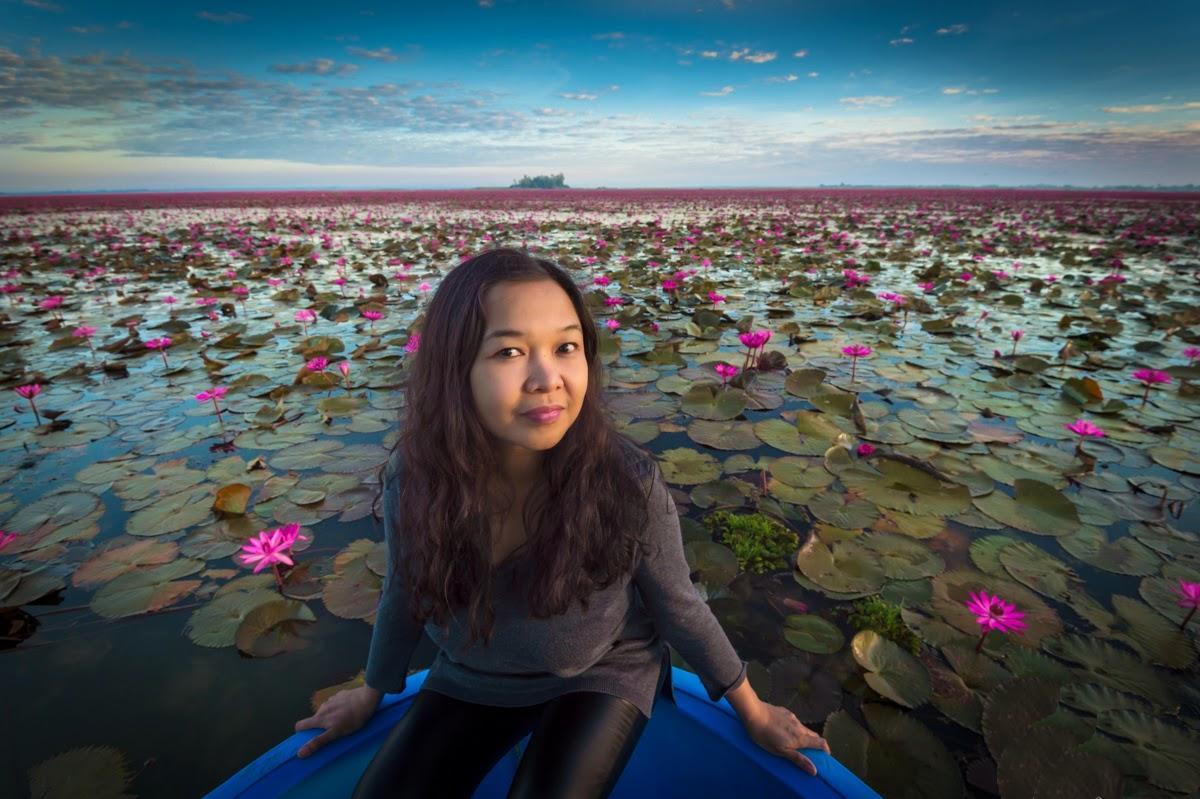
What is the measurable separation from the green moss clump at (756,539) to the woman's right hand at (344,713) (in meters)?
1.32

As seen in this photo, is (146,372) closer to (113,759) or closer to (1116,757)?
(113,759)

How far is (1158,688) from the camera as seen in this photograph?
4.71 ft

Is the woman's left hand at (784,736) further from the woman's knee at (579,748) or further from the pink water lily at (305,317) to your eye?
the pink water lily at (305,317)

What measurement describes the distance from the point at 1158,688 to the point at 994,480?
1.08 m

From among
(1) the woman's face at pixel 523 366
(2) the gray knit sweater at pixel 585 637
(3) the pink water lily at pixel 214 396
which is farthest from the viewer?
(3) the pink water lily at pixel 214 396

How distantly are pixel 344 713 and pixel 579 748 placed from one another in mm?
610

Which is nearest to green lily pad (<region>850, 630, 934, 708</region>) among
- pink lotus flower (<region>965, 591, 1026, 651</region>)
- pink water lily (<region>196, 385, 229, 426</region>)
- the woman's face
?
pink lotus flower (<region>965, 591, 1026, 651</region>)

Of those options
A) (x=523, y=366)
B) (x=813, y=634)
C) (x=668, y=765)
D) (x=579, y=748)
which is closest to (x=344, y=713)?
(x=579, y=748)

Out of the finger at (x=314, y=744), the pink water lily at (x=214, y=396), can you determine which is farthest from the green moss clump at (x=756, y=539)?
the pink water lily at (x=214, y=396)

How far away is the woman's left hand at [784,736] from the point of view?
3.63ft

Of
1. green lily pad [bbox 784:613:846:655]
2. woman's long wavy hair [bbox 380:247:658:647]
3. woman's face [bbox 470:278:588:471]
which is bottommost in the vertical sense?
green lily pad [bbox 784:613:846:655]

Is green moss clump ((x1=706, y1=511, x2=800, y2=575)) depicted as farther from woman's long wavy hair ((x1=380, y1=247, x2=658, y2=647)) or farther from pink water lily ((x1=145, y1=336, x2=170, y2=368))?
pink water lily ((x1=145, y1=336, x2=170, y2=368))

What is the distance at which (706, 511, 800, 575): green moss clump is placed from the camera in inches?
79.0

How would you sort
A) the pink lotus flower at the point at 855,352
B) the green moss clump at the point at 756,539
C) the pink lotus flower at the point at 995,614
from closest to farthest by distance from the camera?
the pink lotus flower at the point at 995,614, the green moss clump at the point at 756,539, the pink lotus flower at the point at 855,352
